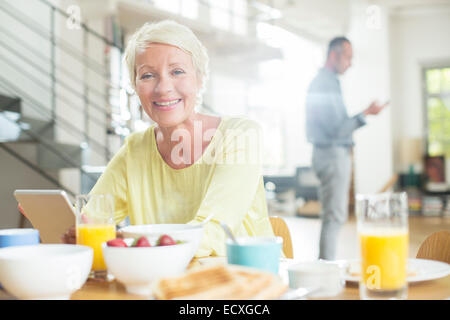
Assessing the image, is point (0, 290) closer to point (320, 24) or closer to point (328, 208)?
point (328, 208)

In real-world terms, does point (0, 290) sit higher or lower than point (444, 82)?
lower

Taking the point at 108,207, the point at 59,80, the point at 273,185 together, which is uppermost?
the point at 59,80

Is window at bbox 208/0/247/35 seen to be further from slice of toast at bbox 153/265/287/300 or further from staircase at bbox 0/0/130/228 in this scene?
slice of toast at bbox 153/265/287/300

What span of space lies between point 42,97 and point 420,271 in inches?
124

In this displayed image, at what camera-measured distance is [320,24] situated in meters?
6.60

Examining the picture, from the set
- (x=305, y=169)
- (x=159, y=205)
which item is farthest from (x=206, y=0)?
(x=159, y=205)

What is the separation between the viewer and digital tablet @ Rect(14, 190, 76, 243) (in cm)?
89

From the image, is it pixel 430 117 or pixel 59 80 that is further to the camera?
pixel 430 117

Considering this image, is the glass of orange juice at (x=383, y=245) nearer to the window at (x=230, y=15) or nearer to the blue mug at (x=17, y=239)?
the blue mug at (x=17, y=239)

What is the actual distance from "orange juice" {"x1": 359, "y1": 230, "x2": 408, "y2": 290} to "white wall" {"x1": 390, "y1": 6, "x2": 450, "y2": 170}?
6.47 metres

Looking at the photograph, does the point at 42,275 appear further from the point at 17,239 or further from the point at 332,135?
the point at 332,135

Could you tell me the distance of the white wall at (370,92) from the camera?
655 centimetres

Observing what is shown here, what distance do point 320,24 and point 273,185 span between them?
2.31 m

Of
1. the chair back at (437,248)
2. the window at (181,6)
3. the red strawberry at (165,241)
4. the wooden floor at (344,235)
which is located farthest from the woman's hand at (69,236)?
the window at (181,6)
